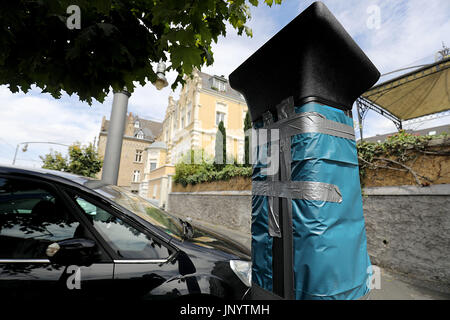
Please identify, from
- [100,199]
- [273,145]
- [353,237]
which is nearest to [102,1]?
[100,199]

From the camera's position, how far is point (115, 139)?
473cm

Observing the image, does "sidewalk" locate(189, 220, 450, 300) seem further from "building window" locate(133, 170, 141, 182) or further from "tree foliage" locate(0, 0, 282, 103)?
"building window" locate(133, 170, 141, 182)

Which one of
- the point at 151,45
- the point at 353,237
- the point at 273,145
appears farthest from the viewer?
the point at 151,45

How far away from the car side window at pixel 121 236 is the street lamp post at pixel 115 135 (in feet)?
10.2

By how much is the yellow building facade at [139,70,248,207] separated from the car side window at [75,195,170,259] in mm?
16262

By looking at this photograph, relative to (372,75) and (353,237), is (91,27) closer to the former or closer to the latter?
(372,75)

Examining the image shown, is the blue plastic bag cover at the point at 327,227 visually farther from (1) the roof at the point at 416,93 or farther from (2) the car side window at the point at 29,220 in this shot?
(1) the roof at the point at 416,93

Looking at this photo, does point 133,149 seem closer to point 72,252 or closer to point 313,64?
point 72,252

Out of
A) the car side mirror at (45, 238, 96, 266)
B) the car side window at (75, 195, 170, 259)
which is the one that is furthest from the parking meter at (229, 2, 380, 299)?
the car side mirror at (45, 238, 96, 266)

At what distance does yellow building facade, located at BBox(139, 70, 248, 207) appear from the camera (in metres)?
19.8

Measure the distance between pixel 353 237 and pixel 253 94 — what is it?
1270 millimetres

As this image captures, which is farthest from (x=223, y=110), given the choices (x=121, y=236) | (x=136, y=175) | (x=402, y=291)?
(x=136, y=175)

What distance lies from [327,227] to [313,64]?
103 centimetres
